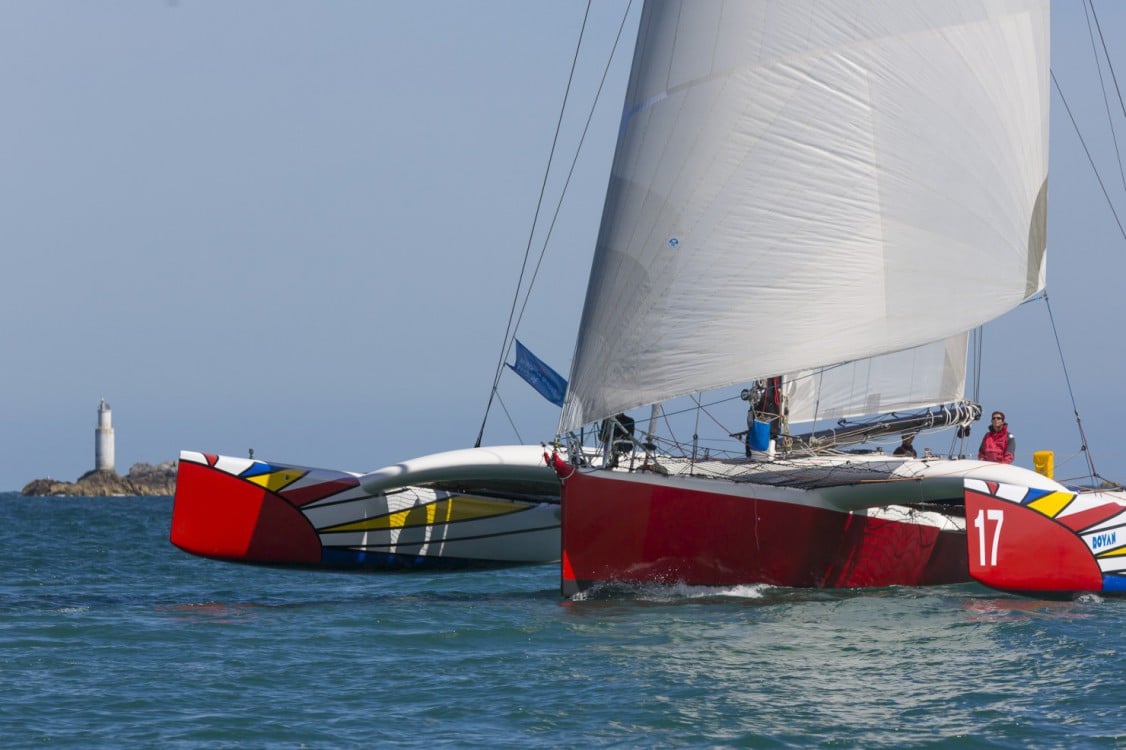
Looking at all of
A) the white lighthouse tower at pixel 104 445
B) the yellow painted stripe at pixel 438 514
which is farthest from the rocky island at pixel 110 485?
the yellow painted stripe at pixel 438 514

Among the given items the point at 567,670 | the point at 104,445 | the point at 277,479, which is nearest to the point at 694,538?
the point at 567,670

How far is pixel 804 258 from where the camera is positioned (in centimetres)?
1217

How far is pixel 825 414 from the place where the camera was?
645 inches

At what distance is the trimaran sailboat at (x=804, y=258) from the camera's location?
12.2 m

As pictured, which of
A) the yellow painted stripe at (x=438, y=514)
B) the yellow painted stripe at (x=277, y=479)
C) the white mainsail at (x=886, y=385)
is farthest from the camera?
the white mainsail at (x=886, y=385)

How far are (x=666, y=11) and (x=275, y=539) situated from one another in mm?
6151

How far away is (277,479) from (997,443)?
272 inches

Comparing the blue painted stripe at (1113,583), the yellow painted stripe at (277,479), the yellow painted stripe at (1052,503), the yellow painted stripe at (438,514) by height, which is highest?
the yellow painted stripe at (1052,503)

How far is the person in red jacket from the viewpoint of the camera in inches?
572

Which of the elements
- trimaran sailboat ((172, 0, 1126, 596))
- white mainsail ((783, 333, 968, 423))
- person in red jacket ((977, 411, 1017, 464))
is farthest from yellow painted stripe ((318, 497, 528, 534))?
person in red jacket ((977, 411, 1017, 464))

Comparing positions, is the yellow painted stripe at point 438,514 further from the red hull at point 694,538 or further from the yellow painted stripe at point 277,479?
the red hull at point 694,538

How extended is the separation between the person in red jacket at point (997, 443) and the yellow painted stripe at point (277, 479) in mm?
6583

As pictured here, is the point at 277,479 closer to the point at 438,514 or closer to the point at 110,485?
the point at 438,514

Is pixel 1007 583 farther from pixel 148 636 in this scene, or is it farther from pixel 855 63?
pixel 148 636
